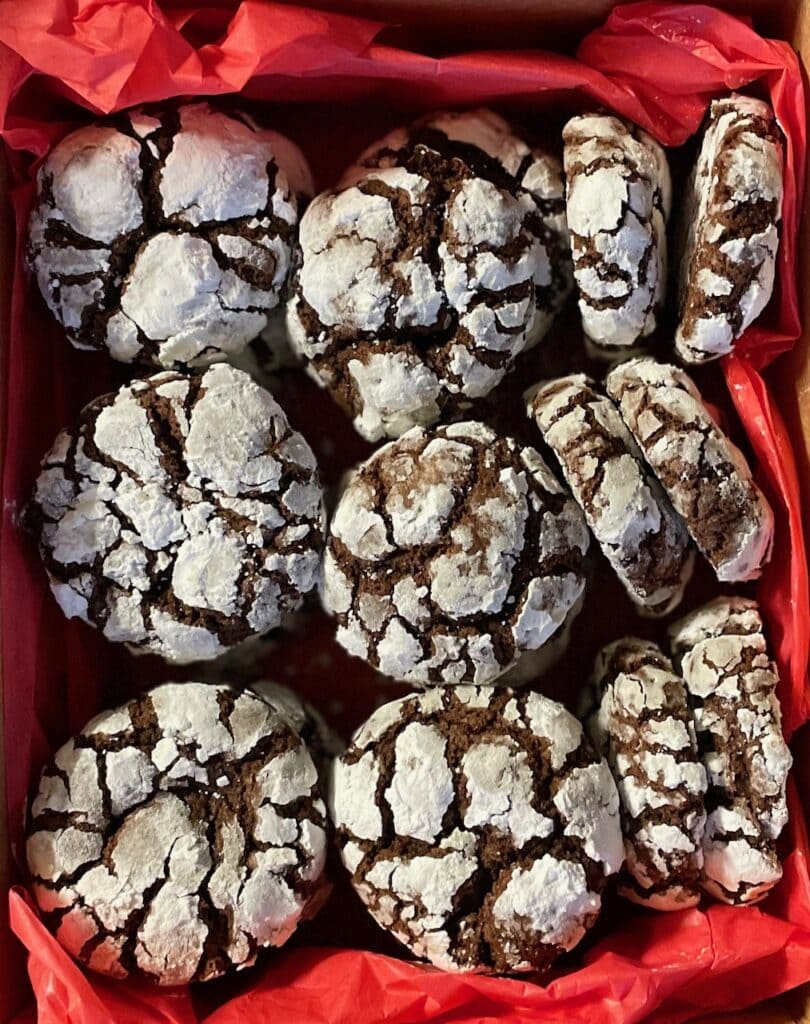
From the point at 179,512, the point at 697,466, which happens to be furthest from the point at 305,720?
the point at 697,466

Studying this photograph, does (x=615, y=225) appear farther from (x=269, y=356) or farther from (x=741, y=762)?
(x=741, y=762)

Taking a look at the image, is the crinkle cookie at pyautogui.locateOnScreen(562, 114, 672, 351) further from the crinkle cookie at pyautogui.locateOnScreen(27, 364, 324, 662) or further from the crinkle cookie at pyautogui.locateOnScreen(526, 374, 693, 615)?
the crinkle cookie at pyautogui.locateOnScreen(27, 364, 324, 662)

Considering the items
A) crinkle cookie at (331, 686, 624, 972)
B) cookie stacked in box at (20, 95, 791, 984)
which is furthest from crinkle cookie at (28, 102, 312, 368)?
crinkle cookie at (331, 686, 624, 972)

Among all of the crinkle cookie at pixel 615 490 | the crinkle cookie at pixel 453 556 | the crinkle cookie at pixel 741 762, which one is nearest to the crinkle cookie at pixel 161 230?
the crinkle cookie at pixel 453 556

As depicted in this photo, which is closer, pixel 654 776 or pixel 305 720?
pixel 654 776

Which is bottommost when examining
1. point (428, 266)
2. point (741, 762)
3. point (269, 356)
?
point (741, 762)

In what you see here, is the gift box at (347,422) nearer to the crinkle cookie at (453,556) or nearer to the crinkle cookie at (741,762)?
the crinkle cookie at (741,762)
